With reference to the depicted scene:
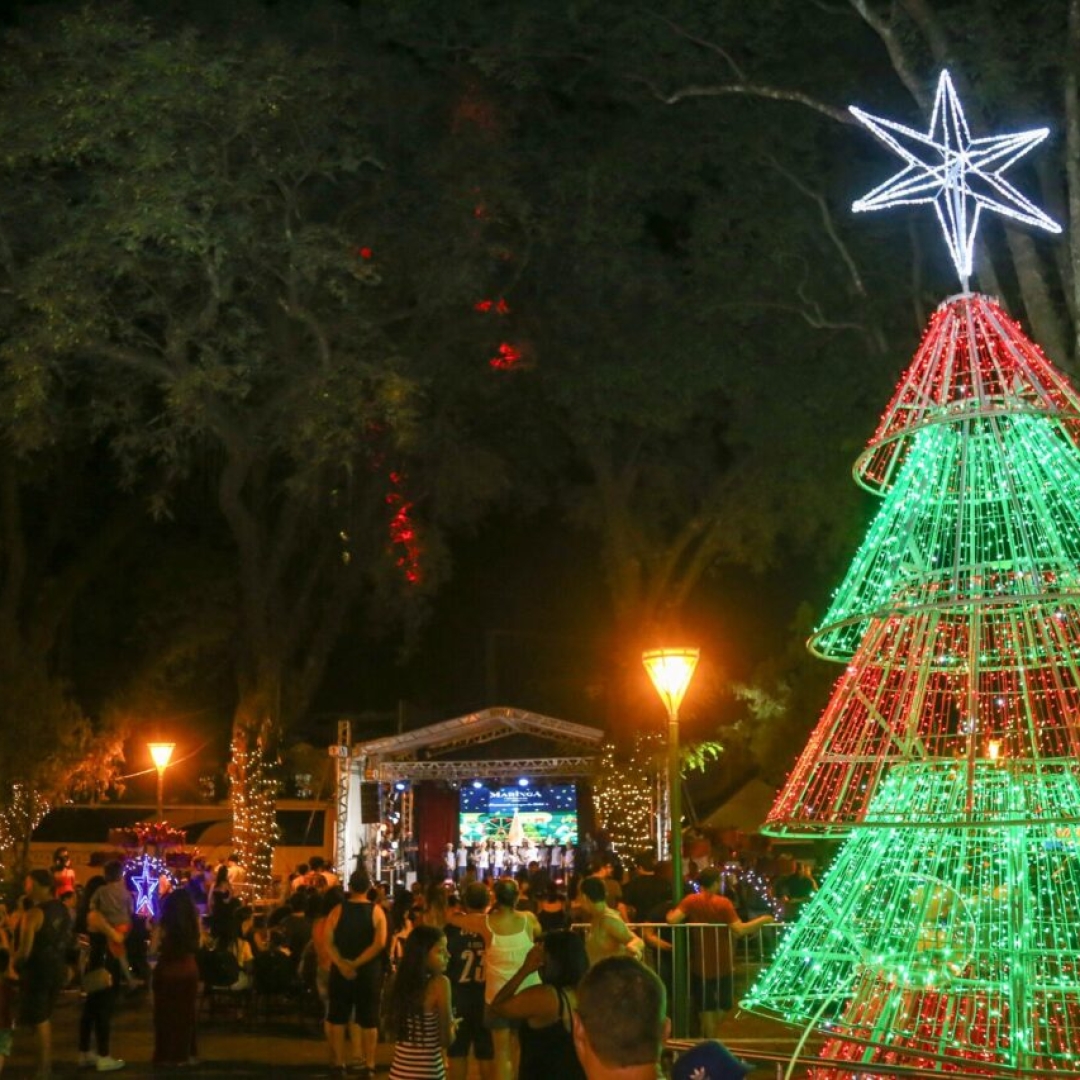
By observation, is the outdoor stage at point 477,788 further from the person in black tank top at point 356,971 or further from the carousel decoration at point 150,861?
the person in black tank top at point 356,971

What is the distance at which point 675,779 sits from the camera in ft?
43.7

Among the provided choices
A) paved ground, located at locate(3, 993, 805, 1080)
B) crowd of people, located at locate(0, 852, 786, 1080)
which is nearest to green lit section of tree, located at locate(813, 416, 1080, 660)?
crowd of people, located at locate(0, 852, 786, 1080)

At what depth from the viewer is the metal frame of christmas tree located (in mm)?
8320

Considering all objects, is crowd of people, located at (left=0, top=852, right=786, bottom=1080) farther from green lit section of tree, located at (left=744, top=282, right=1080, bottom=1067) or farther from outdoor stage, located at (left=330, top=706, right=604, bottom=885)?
outdoor stage, located at (left=330, top=706, right=604, bottom=885)

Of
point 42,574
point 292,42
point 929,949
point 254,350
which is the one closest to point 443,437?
point 254,350

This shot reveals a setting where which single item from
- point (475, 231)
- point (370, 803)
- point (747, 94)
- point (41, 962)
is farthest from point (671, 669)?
point (370, 803)

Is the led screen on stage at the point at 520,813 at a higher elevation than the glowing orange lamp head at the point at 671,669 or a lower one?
lower

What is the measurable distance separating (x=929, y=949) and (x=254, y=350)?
520 inches

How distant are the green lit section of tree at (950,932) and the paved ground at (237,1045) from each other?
1746 mm

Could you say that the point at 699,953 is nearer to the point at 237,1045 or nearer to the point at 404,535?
the point at 237,1045

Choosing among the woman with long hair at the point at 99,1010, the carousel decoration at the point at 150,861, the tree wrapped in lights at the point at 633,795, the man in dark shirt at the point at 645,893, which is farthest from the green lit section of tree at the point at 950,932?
the tree wrapped in lights at the point at 633,795

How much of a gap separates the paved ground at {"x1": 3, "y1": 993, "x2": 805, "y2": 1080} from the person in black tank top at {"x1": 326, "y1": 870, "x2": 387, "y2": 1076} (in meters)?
0.46

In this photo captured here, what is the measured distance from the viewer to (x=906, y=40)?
16.5m

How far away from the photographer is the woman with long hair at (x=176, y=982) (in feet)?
39.3
